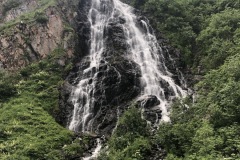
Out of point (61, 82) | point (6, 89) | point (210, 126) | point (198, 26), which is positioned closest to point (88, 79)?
point (61, 82)

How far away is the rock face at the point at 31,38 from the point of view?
2442 centimetres

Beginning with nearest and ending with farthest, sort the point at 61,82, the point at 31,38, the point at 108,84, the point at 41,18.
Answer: the point at 108,84, the point at 61,82, the point at 31,38, the point at 41,18

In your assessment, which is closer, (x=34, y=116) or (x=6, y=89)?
(x=34, y=116)

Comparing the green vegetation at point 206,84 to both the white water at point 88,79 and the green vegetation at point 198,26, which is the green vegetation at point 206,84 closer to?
the green vegetation at point 198,26

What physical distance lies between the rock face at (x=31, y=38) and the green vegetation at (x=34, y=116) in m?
1.12

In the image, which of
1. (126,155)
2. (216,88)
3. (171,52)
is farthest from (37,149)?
(171,52)

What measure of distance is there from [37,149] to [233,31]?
1700 cm

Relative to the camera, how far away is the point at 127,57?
26.3 metres

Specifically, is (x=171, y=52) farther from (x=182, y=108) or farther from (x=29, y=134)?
Result: (x=29, y=134)

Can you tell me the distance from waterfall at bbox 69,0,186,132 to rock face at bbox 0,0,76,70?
116 inches

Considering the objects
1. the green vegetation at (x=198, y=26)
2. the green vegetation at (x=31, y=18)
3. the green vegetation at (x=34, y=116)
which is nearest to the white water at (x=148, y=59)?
the green vegetation at (x=198, y=26)

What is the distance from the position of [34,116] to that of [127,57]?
34.6 feet

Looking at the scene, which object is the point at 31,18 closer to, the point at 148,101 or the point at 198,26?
the point at 148,101

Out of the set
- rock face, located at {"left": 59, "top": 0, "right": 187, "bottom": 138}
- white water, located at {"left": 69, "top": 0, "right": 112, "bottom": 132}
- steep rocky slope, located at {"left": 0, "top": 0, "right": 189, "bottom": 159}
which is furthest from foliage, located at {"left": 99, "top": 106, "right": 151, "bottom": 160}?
white water, located at {"left": 69, "top": 0, "right": 112, "bottom": 132}
